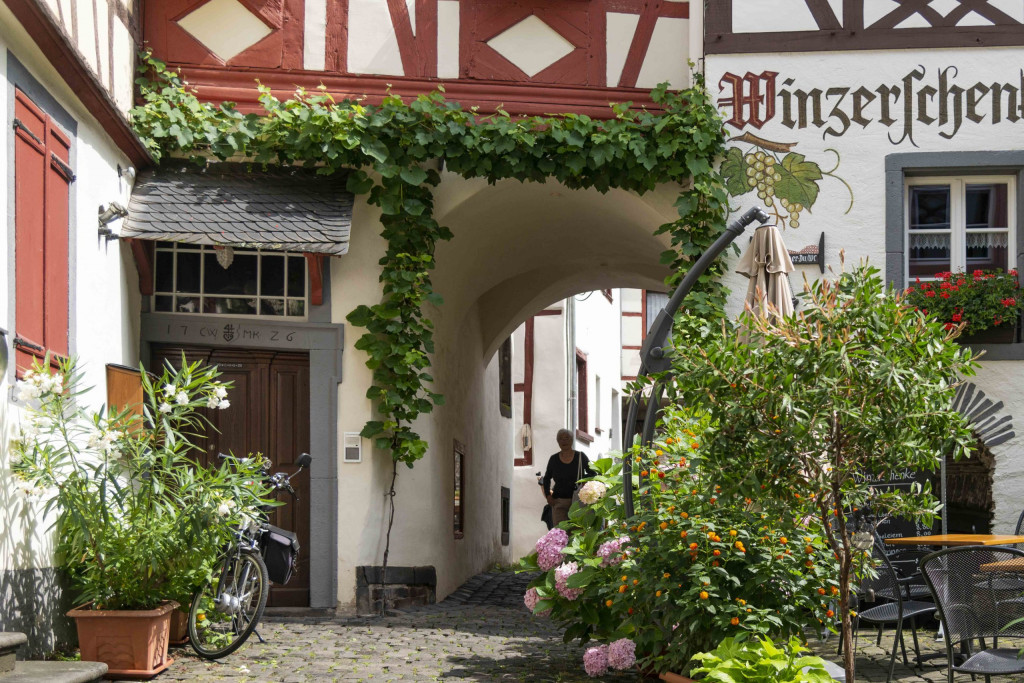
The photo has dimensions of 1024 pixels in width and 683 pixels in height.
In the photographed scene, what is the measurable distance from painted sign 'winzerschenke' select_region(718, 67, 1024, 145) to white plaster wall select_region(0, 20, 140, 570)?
4.41 m

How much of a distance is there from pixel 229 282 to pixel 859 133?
4.73 m

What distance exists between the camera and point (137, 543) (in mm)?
6348

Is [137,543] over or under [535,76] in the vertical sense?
under

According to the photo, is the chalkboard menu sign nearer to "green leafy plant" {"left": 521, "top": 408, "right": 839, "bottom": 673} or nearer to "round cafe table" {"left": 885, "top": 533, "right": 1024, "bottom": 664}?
"round cafe table" {"left": 885, "top": 533, "right": 1024, "bottom": 664}

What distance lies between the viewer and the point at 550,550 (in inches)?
271

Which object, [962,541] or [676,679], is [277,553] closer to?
[676,679]

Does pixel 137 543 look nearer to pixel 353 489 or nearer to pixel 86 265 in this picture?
pixel 86 265

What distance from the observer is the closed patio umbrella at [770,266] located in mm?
7219

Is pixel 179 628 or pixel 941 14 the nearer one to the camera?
pixel 179 628

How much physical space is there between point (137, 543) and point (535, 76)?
193 inches

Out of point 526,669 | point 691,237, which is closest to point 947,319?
point 691,237

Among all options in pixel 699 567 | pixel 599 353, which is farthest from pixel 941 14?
pixel 599 353

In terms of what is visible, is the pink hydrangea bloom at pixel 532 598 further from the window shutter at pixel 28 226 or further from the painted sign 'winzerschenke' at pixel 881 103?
the painted sign 'winzerschenke' at pixel 881 103

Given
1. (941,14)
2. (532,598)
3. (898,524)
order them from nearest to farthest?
(532,598) → (898,524) → (941,14)
